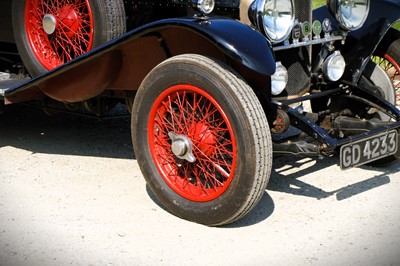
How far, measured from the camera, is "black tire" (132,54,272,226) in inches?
133

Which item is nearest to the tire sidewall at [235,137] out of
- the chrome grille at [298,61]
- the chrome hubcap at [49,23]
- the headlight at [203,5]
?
the headlight at [203,5]

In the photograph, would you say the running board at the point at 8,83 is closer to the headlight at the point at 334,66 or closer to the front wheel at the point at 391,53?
the headlight at the point at 334,66

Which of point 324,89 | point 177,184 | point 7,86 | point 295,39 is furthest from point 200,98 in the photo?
point 7,86

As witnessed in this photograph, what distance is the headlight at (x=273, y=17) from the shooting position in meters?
3.70

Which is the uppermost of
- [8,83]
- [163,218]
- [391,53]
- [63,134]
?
[391,53]

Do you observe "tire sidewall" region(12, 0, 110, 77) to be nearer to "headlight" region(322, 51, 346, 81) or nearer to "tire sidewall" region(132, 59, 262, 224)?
"tire sidewall" region(132, 59, 262, 224)

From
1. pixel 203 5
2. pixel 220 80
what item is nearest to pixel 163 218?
pixel 220 80

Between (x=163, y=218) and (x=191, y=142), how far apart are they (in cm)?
45

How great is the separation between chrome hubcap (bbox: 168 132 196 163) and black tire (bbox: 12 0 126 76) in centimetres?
84

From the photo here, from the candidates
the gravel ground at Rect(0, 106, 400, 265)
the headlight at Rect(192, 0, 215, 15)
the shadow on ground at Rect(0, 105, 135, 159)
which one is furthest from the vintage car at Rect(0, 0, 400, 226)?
the shadow on ground at Rect(0, 105, 135, 159)

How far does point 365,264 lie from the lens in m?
3.23

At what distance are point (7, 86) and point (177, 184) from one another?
1456 millimetres

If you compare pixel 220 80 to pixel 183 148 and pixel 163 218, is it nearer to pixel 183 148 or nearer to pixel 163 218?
pixel 183 148

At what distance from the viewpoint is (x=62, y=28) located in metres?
4.33
